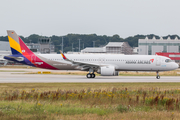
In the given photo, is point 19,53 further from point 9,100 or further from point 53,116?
point 53,116

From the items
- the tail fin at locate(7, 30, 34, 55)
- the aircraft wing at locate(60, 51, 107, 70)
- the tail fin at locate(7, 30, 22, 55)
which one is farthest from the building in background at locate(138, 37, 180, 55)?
the tail fin at locate(7, 30, 22, 55)

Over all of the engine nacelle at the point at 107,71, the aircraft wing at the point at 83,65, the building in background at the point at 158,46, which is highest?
the building in background at the point at 158,46

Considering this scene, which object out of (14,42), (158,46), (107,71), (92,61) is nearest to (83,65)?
(92,61)

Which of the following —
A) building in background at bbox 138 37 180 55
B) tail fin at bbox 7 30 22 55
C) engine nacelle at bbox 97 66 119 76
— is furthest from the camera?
building in background at bbox 138 37 180 55

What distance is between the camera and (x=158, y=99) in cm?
1430

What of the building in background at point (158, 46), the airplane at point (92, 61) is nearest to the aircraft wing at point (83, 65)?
the airplane at point (92, 61)

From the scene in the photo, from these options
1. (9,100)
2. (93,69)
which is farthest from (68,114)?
(93,69)

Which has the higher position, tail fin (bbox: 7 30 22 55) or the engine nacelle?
tail fin (bbox: 7 30 22 55)

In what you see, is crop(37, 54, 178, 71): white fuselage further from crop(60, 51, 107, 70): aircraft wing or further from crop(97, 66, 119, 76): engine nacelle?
crop(97, 66, 119, 76): engine nacelle

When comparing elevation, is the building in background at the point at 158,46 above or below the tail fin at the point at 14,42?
above

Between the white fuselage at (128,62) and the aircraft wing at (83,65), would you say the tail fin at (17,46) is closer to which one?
the white fuselage at (128,62)

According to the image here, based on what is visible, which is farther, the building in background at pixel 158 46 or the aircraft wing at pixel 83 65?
the building in background at pixel 158 46

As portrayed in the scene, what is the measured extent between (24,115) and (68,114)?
75.2 inches

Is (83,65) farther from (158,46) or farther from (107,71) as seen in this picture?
(158,46)
